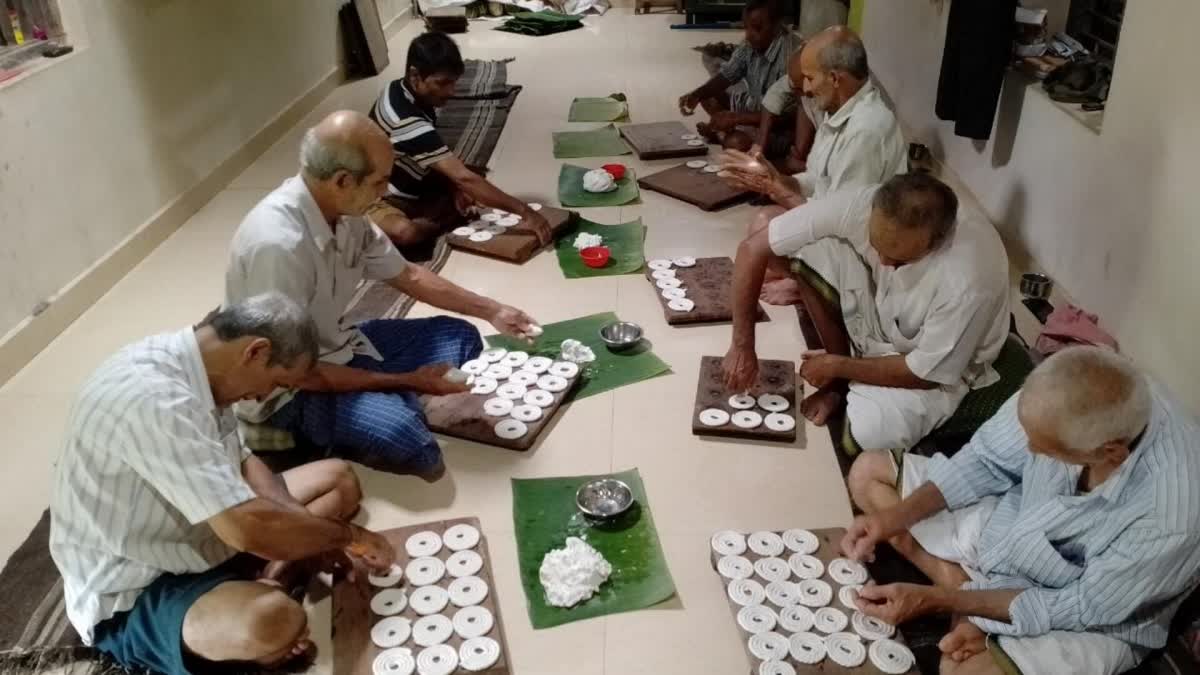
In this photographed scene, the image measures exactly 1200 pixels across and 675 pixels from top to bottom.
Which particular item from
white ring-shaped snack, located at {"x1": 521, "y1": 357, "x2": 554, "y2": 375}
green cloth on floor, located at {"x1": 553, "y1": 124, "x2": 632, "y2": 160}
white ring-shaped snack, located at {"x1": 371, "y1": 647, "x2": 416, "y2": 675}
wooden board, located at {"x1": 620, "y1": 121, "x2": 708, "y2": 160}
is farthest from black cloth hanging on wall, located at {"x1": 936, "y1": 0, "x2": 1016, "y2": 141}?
white ring-shaped snack, located at {"x1": 371, "y1": 647, "x2": 416, "y2": 675}

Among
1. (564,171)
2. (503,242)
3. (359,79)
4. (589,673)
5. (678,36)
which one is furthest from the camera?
(678,36)

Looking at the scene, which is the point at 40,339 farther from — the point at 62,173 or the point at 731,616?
the point at 731,616

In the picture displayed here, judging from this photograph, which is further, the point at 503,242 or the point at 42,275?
the point at 503,242

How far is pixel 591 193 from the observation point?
15.4 feet

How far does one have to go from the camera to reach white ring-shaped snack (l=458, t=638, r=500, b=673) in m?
2.04

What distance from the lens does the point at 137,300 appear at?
3768 millimetres

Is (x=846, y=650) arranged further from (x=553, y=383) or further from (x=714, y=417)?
(x=553, y=383)

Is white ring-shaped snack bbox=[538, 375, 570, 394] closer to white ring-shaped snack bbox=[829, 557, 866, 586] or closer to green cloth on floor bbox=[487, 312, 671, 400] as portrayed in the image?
green cloth on floor bbox=[487, 312, 671, 400]

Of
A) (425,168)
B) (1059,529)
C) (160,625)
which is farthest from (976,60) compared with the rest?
(160,625)

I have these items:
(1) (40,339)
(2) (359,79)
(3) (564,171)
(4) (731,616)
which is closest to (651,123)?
(3) (564,171)

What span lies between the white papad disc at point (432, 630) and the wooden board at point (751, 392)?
106 cm

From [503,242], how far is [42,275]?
180 cm

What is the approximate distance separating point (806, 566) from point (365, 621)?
1.08 meters

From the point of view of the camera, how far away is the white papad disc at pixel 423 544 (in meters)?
2.35
